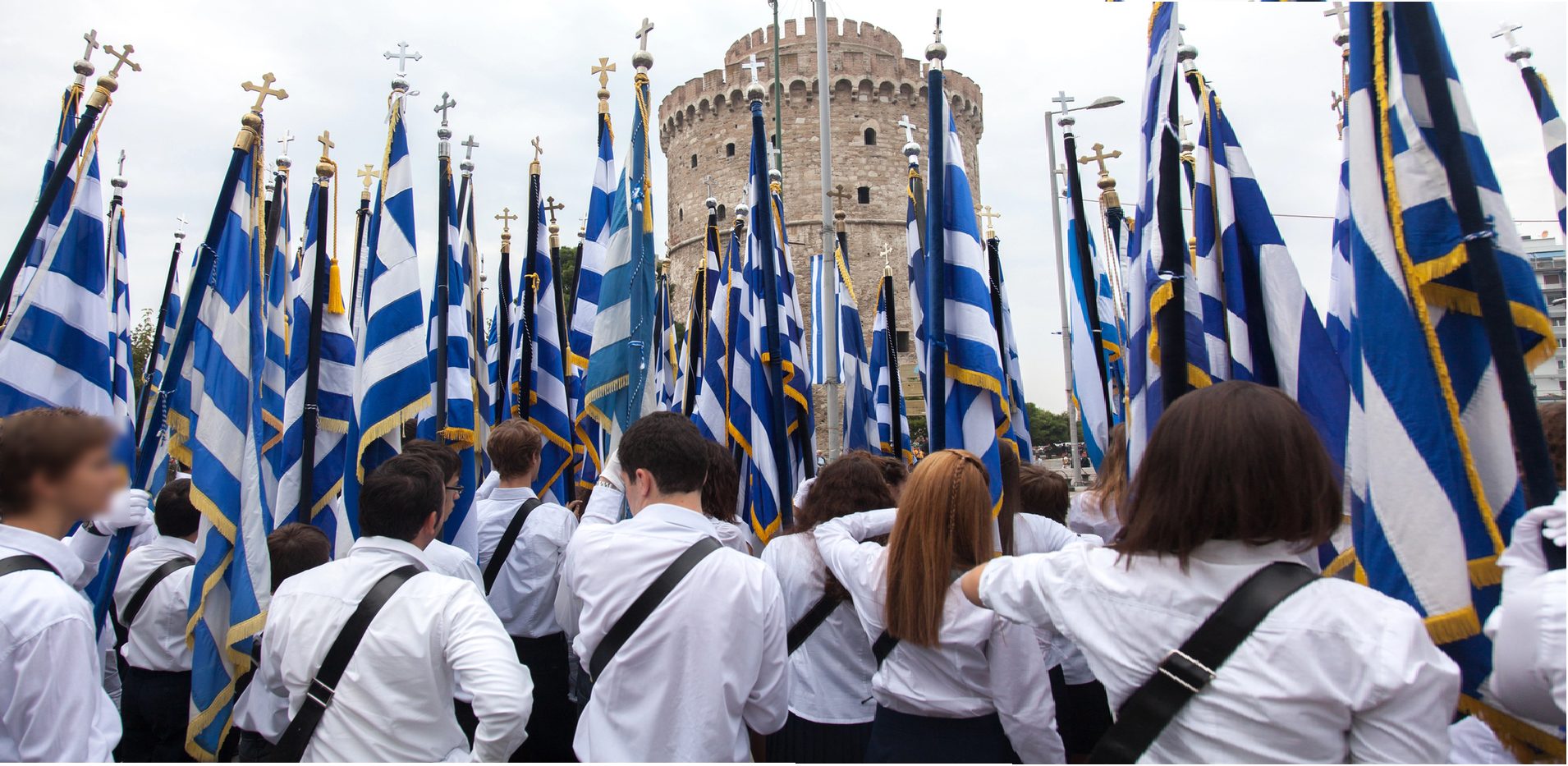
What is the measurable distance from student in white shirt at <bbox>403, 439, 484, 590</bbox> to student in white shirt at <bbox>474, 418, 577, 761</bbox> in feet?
1.35

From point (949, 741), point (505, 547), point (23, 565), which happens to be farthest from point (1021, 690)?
point (505, 547)

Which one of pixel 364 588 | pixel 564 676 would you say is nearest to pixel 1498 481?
pixel 364 588

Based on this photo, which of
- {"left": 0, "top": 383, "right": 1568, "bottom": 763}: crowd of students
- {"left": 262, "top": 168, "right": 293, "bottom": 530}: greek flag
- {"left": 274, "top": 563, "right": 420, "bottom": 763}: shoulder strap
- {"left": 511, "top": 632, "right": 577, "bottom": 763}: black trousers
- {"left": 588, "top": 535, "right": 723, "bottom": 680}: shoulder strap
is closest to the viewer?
{"left": 0, "top": 383, "right": 1568, "bottom": 763}: crowd of students

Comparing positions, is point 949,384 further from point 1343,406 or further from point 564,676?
point 564,676

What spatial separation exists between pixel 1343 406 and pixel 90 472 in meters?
3.79

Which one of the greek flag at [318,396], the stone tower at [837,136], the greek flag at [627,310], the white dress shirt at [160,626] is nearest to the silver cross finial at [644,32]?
the greek flag at [627,310]

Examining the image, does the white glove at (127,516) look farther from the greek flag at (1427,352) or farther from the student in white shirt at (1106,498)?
the greek flag at (1427,352)

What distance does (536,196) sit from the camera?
23.5ft

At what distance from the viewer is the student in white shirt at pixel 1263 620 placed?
150 cm

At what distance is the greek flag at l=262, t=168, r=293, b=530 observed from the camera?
4.61 metres

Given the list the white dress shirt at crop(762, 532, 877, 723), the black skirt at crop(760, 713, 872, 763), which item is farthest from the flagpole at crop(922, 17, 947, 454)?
the black skirt at crop(760, 713, 872, 763)

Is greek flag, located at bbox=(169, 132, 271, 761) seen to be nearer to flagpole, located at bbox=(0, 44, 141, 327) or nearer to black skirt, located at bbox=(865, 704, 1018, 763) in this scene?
flagpole, located at bbox=(0, 44, 141, 327)

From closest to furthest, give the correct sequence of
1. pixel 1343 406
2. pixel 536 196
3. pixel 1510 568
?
pixel 1510 568, pixel 1343 406, pixel 536 196

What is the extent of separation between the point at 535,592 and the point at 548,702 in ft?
1.88
